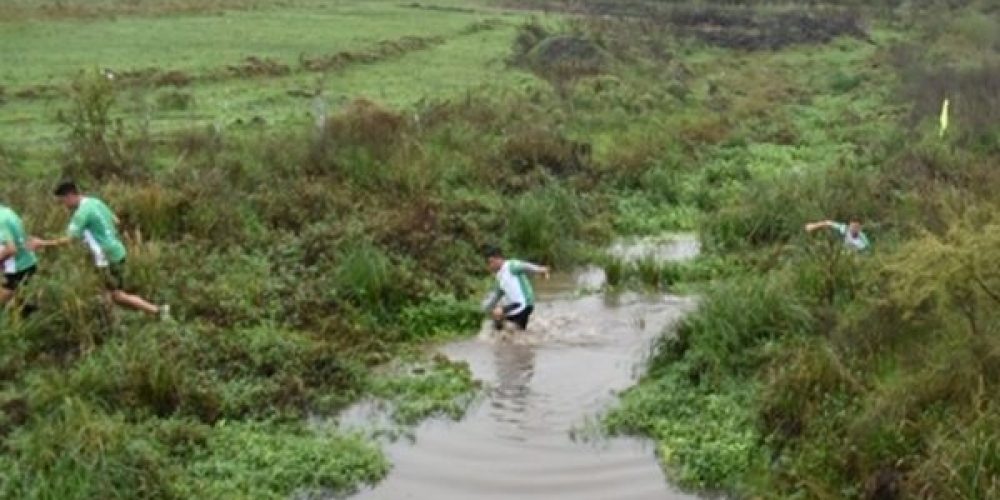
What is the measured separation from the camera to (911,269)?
39.7 feet

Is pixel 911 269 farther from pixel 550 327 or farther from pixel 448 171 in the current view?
pixel 448 171

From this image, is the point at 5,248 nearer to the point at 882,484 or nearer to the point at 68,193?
the point at 68,193

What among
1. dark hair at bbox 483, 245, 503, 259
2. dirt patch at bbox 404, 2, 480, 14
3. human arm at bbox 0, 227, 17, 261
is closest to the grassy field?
dirt patch at bbox 404, 2, 480, 14

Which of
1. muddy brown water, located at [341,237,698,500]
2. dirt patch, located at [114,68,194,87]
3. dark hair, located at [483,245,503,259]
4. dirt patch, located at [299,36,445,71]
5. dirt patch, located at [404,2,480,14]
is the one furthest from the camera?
dirt patch, located at [404,2,480,14]

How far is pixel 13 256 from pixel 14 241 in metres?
0.22

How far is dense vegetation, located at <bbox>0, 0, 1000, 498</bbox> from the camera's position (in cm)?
1197

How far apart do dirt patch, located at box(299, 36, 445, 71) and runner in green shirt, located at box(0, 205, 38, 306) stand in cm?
2204

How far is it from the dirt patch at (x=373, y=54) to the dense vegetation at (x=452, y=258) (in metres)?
0.21

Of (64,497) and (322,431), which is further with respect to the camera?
(322,431)

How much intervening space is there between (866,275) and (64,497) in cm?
942

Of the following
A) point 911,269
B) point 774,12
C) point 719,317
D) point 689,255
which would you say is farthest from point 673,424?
point 774,12

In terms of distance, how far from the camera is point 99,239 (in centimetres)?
1586

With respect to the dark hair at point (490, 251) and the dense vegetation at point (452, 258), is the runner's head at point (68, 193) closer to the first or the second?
the dense vegetation at point (452, 258)

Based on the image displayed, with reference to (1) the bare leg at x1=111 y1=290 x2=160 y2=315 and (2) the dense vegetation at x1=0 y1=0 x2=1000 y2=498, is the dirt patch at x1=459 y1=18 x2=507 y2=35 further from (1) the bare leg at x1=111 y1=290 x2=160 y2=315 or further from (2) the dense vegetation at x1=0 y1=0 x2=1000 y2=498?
(1) the bare leg at x1=111 y1=290 x2=160 y2=315
